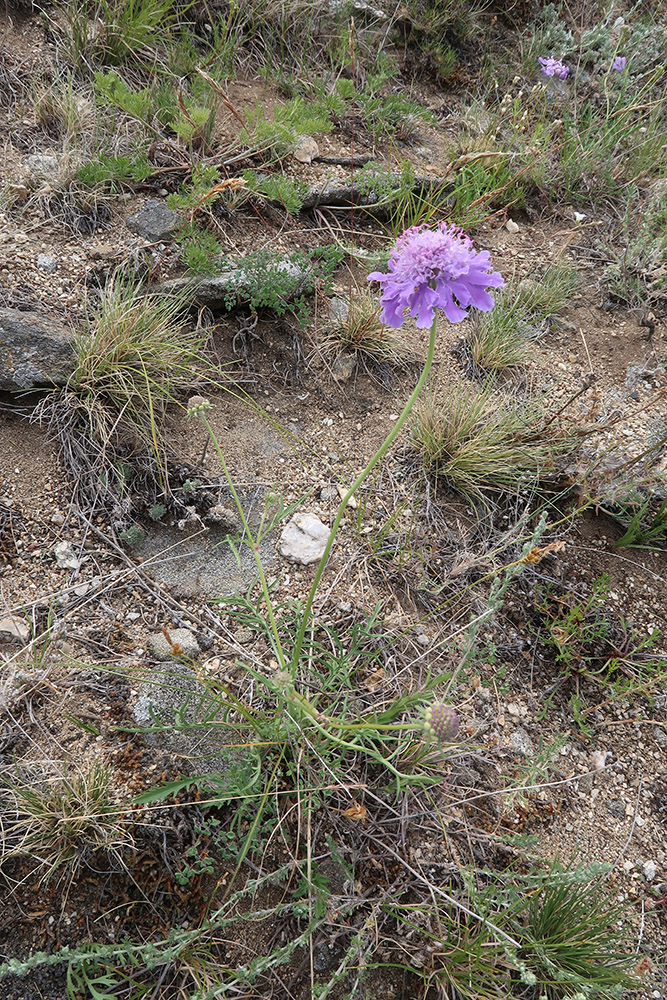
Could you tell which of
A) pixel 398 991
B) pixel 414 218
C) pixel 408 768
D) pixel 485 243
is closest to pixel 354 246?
pixel 414 218

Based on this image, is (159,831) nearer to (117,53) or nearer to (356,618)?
(356,618)

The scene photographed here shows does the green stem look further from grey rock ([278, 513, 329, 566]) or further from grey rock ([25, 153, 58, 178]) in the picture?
grey rock ([25, 153, 58, 178])

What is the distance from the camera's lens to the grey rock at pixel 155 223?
108 inches

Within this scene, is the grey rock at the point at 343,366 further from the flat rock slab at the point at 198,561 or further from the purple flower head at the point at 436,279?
the purple flower head at the point at 436,279

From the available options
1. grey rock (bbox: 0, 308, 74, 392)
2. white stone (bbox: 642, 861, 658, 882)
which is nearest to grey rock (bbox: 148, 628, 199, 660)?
grey rock (bbox: 0, 308, 74, 392)

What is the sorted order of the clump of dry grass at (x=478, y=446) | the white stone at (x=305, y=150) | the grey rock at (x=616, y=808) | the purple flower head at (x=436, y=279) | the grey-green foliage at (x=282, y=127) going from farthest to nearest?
the white stone at (x=305, y=150)
the grey-green foliage at (x=282, y=127)
the clump of dry grass at (x=478, y=446)
the grey rock at (x=616, y=808)
the purple flower head at (x=436, y=279)

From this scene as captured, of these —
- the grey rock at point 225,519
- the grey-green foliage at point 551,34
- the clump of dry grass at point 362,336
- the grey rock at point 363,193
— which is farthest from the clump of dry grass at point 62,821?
the grey-green foliage at point 551,34

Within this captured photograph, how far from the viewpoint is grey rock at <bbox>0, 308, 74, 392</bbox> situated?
2236mm

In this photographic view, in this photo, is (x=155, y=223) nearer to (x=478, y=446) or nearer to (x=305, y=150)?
(x=305, y=150)

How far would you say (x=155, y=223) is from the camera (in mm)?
2764

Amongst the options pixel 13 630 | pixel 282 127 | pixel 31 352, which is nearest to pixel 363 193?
pixel 282 127

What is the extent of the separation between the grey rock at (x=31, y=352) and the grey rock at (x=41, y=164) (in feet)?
2.81

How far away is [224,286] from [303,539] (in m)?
1.14

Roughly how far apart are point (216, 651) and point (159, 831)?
1.72ft
